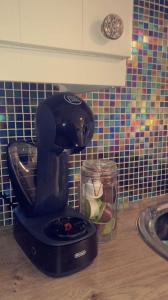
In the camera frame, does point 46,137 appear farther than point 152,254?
No

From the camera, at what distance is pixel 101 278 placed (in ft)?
1.90

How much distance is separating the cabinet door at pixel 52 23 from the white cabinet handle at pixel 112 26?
0.19 ft

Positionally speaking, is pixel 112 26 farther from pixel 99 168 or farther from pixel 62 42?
pixel 99 168

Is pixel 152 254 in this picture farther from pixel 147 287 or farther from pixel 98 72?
pixel 98 72

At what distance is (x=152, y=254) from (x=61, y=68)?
556 millimetres

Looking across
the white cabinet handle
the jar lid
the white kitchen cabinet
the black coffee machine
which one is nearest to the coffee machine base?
the black coffee machine

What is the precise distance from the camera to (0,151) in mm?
786

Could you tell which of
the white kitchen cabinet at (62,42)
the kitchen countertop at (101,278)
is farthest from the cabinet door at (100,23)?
the kitchen countertop at (101,278)

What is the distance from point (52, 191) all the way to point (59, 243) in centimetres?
17

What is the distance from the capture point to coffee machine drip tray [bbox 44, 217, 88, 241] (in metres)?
0.58

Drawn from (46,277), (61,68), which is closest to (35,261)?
(46,277)

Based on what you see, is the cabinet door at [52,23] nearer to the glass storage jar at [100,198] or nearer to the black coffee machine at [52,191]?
the black coffee machine at [52,191]

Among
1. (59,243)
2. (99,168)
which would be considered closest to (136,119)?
(99,168)

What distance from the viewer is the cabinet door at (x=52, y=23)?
19.3 inches
